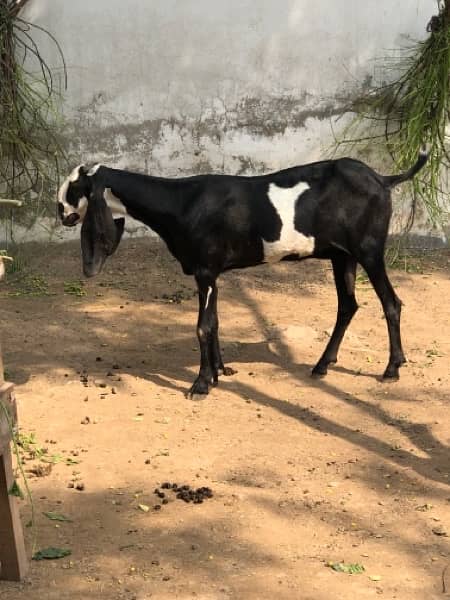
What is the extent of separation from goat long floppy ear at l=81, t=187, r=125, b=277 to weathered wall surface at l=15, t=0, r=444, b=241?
3.15m

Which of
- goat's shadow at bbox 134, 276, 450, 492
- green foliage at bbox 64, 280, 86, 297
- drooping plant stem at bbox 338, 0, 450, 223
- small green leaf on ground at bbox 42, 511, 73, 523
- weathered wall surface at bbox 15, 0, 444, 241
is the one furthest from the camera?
weathered wall surface at bbox 15, 0, 444, 241

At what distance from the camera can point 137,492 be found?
470 centimetres

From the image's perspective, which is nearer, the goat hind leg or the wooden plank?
the wooden plank

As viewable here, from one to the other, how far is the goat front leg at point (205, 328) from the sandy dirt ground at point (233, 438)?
5.7 inches

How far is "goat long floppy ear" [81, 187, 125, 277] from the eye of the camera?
20.3 ft

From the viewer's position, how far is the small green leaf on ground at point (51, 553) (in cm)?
400

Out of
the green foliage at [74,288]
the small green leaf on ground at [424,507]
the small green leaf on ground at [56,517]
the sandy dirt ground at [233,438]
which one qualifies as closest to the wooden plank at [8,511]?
the sandy dirt ground at [233,438]

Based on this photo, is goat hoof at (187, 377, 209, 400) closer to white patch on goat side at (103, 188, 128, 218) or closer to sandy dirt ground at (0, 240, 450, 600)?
sandy dirt ground at (0, 240, 450, 600)

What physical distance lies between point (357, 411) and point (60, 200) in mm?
2328

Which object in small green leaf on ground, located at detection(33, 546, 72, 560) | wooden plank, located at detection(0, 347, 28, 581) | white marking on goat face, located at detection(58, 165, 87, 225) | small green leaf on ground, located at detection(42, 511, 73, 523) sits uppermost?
white marking on goat face, located at detection(58, 165, 87, 225)

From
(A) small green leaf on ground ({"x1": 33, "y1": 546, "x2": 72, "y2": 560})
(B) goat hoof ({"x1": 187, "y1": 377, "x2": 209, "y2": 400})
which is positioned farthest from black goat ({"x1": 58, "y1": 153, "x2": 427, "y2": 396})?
(A) small green leaf on ground ({"x1": 33, "y1": 546, "x2": 72, "y2": 560})

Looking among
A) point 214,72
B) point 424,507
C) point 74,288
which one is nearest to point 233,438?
point 424,507

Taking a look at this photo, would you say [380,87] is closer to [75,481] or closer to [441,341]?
[441,341]

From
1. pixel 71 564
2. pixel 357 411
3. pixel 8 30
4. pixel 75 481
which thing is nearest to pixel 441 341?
pixel 357 411
